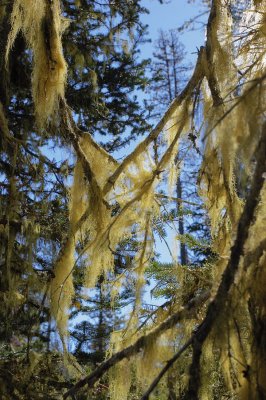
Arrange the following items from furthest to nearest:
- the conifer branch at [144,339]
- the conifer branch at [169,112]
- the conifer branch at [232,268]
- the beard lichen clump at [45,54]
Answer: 1. the beard lichen clump at [45,54]
2. the conifer branch at [169,112]
3. the conifer branch at [144,339]
4. the conifer branch at [232,268]

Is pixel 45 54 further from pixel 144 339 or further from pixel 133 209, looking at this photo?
pixel 144 339

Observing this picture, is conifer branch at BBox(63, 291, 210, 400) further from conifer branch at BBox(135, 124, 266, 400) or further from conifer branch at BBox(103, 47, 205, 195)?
conifer branch at BBox(103, 47, 205, 195)

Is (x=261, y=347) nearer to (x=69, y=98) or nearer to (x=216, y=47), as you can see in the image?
(x=216, y=47)

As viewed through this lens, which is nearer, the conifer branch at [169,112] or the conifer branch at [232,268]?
the conifer branch at [232,268]

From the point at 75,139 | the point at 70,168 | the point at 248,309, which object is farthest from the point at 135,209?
the point at 70,168

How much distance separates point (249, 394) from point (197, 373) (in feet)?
0.56

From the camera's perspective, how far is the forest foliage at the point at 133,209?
5.53ft

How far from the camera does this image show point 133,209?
3.12 m

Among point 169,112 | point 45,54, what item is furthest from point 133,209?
point 45,54

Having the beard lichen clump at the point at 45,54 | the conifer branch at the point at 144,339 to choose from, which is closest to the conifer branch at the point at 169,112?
the beard lichen clump at the point at 45,54

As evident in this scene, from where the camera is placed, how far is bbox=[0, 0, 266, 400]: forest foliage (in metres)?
1.68

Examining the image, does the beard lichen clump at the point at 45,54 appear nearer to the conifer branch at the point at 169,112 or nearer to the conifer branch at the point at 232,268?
the conifer branch at the point at 169,112

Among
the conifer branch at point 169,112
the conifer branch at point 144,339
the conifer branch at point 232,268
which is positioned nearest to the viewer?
the conifer branch at point 232,268

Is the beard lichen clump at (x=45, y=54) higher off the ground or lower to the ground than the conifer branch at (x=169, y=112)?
higher
